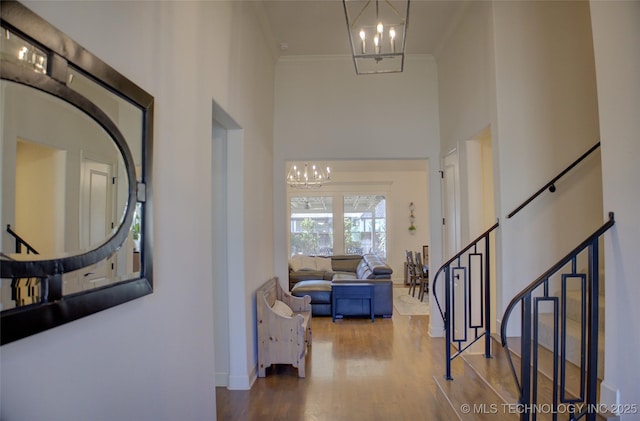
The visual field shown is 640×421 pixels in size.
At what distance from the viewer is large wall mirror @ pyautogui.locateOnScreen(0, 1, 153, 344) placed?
3.16ft

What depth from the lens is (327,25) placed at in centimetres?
438

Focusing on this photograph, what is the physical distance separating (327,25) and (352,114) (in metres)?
1.20

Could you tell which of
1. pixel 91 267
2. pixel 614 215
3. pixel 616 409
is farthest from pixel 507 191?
pixel 91 267

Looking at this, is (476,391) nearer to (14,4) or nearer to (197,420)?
(197,420)

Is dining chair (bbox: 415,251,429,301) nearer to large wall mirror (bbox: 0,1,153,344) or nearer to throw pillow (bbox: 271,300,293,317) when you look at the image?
throw pillow (bbox: 271,300,293,317)

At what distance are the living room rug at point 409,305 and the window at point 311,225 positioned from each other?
2851 millimetres

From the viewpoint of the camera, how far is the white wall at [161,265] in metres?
1.13

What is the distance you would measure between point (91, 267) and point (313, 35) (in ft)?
13.6

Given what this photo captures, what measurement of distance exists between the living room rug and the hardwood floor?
1561 millimetres

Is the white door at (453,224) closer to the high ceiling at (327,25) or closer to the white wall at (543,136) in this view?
the white wall at (543,136)

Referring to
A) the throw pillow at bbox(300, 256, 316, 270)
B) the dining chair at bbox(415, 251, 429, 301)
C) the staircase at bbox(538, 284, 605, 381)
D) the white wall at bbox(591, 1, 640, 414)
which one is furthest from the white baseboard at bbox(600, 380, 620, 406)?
the throw pillow at bbox(300, 256, 316, 270)

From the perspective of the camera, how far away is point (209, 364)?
2.44m

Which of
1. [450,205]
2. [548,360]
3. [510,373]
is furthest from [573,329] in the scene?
[450,205]

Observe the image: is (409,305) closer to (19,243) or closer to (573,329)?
(573,329)
